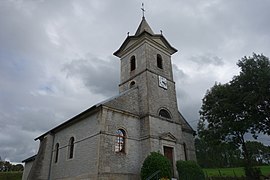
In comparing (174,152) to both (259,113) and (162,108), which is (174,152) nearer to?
(162,108)

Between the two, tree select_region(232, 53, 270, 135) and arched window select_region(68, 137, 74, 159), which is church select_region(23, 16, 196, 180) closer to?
arched window select_region(68, 137, 74, 159)

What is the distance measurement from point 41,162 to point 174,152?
40.9ft

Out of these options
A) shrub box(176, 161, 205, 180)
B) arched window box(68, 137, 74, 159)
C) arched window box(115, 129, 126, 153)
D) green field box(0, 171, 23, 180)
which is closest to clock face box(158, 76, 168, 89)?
Result: arched window box(115, 129, 126, 153)

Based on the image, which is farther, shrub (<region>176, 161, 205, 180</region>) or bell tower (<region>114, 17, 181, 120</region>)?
bell tower (<region>114, 17, 181, 120</region>)

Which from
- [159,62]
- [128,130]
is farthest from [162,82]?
[128,130]

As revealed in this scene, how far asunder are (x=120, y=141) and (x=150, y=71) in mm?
7274

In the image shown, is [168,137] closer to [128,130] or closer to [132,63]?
[128,130]

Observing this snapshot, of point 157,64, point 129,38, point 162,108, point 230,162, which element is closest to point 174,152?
point 162,108

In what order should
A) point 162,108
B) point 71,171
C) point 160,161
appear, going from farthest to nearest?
1. point 162,108
2. point 71,171
3. point 160,161

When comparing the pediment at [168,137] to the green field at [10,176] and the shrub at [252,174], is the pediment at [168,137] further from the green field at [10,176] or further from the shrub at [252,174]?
the green field at [10,176]

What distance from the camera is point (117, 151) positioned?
15711 millimetres

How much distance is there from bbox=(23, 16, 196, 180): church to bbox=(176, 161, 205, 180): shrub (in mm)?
1176

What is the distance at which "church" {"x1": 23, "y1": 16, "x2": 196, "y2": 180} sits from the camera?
1538cm

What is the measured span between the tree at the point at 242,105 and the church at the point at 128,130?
156 inches
